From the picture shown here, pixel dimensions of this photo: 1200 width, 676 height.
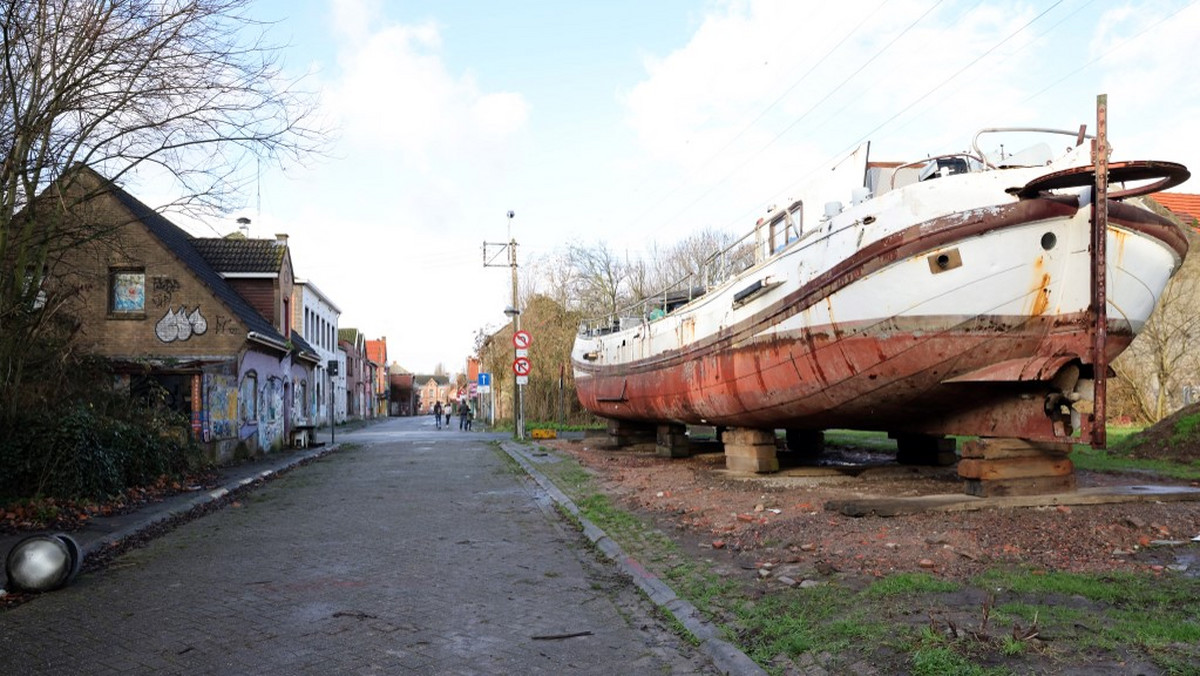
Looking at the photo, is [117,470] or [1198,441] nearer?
[117,470]

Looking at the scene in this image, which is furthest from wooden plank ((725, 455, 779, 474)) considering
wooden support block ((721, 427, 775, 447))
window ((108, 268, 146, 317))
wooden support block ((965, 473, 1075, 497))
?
window ((108, 268, 146, 317))

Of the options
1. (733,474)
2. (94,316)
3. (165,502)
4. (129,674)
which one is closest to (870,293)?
(733,474)

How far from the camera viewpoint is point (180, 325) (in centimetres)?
1933

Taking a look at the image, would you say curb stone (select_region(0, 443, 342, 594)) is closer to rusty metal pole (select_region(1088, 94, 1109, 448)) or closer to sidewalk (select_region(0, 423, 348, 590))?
sidewalk (select_region(0, 423, 348, 590))

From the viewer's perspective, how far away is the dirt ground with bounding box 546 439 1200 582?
6.02 m

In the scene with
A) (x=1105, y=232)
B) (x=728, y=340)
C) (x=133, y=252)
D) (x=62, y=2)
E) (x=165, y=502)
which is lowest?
(x=165, y=502)

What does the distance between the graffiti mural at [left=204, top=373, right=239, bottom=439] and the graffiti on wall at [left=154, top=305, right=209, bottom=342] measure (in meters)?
1.46

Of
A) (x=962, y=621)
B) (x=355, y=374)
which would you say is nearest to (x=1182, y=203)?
(x=962, y=621)

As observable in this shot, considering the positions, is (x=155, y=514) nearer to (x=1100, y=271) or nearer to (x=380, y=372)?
(x=1100, y=271)

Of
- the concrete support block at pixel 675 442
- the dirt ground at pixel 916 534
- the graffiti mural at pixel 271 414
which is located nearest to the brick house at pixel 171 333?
the graffiti mural at pixel 271 414

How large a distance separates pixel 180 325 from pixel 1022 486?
18.2 m

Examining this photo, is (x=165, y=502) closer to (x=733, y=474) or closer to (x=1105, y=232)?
(x=733, y=474)

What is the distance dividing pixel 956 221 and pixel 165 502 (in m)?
11.2

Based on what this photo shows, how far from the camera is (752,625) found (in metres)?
5.03
